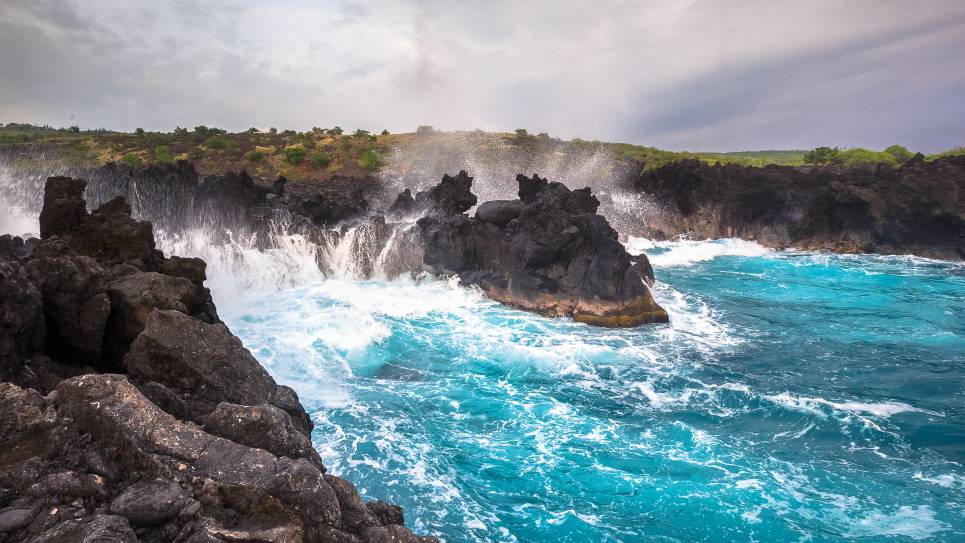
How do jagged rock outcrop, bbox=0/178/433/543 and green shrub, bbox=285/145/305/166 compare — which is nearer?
jagged rock outcrop, bbox=0/178/433/543

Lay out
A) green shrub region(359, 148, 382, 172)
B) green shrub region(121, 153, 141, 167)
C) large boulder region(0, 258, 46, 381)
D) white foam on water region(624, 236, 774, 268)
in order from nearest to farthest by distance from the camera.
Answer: large boulder region(0, 258, 46, 381) → white foam on water region(624, 236, 774, 268) → green shrub region(121, 153, 141, 167) → green shrub region(359, 148, 382, 172)

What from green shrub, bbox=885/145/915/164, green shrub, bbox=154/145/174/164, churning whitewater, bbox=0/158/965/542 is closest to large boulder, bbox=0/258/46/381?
churning whitewater, bbox=0/158/965/542

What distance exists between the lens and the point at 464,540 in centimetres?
730

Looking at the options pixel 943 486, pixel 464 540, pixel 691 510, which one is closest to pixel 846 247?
pixel 943 486

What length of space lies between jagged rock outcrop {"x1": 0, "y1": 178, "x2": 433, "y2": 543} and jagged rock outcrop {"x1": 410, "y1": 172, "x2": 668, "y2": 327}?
45.3 feet

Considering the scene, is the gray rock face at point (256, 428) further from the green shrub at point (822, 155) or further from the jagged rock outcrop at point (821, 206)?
the green shrub at point (822, 155)

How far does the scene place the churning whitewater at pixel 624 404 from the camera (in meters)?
8.10

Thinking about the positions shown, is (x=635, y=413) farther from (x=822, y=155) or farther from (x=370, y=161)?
(x=822, y=155)

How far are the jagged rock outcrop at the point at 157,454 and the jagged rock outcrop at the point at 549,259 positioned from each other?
1380cm

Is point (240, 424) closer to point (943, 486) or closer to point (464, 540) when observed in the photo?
point (464, 540)

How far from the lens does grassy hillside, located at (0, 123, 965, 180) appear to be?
55.7m

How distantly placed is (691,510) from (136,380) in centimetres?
784

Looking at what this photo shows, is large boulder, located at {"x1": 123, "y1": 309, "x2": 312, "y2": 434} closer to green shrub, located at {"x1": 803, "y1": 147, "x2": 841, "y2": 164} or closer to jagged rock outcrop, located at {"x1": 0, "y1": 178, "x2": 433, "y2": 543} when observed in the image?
jagged rock outcrop, located at {"x1": 0, "y1": 178, "x2": 433, "y2": 543}

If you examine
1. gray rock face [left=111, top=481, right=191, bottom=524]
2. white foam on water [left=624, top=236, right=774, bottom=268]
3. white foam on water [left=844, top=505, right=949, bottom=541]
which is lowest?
white foam on water [left=844, top=505, right=949, bottom=541]
